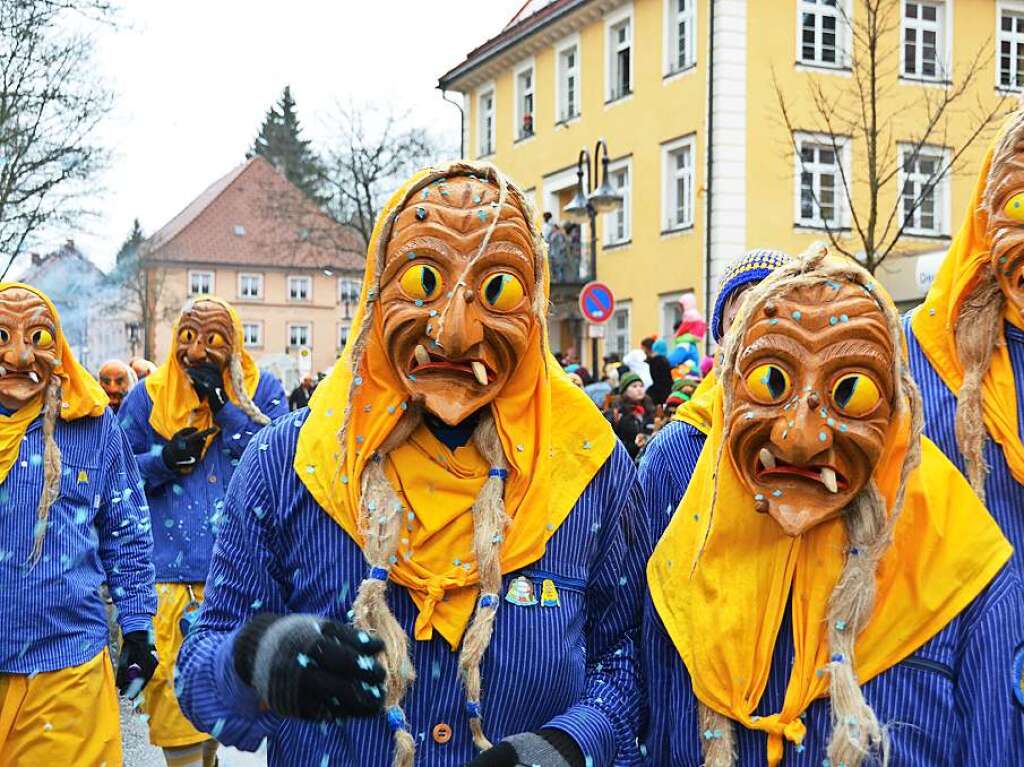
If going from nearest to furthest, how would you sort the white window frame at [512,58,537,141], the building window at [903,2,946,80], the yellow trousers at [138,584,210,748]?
the yellow trousers at [138,584,210,748]
the building window at [903,2,946,80]
the white window frame at [512,58,537,141]

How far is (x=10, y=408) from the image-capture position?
466 centimetres

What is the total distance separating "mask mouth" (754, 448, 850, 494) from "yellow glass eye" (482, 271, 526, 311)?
0.59 metres

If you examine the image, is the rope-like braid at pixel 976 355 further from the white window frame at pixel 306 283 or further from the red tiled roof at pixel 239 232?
the white window frame at pixel 306 283

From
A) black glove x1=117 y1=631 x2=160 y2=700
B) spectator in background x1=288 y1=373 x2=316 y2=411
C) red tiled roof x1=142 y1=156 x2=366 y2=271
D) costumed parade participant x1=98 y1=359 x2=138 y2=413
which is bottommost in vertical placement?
black glove x1=117 y1=631 x2=160 y2=700

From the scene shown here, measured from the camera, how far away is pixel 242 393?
6484mm

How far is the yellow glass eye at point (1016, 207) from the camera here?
318cm

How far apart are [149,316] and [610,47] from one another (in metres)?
22.7

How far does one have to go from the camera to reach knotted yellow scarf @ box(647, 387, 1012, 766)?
8.11 feet

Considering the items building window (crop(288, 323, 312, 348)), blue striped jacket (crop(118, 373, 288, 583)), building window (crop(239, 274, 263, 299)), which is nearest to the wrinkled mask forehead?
blue striped jacket (crop(118, 373, 288, 583))

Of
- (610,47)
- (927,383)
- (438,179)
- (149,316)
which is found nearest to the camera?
(438,179)

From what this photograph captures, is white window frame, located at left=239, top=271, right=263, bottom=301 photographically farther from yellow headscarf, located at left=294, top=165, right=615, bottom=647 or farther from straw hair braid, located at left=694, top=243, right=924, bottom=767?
straw hair braid, located at left=694, top=243, right=924, bottom=767

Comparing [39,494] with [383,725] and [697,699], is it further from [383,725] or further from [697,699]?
[697,699]

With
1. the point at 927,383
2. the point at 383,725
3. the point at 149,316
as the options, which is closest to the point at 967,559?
the point at 927,383

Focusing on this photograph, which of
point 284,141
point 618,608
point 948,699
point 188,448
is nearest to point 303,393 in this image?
point 188,448
